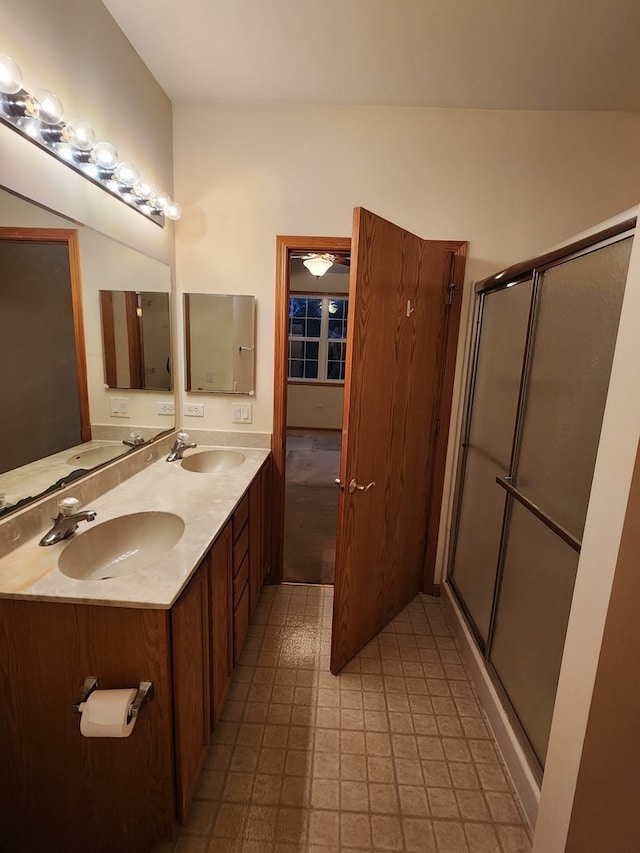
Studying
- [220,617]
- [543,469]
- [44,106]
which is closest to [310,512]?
[220,617]

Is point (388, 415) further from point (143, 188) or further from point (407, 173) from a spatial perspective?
point (143, 188)

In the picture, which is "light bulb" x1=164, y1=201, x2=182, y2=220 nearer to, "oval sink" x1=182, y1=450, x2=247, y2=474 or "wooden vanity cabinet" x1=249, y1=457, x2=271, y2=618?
"oval sink" x1=182, y1=450, x2=247, y2=474

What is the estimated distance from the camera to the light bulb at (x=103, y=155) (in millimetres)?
1414

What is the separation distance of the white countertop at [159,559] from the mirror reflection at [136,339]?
0.47 meters

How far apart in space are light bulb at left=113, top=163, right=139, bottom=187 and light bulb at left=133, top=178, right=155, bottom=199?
0.03 metres

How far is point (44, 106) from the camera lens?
1143 millimetres

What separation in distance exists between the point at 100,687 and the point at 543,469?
59.3 inches

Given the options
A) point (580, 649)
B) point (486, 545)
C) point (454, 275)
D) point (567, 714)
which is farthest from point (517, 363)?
point (567, 714)

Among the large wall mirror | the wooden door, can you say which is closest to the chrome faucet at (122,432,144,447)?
the large wall mirror

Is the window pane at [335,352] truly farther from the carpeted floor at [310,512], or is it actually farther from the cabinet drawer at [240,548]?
the cabinet drawer at [240,548]

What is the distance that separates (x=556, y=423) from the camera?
1.33 meters

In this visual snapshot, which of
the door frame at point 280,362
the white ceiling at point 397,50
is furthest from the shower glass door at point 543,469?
the door frame at point 280,362

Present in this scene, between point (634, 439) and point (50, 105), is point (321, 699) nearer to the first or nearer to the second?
point (634, 439)

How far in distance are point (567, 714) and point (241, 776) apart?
1.09m
